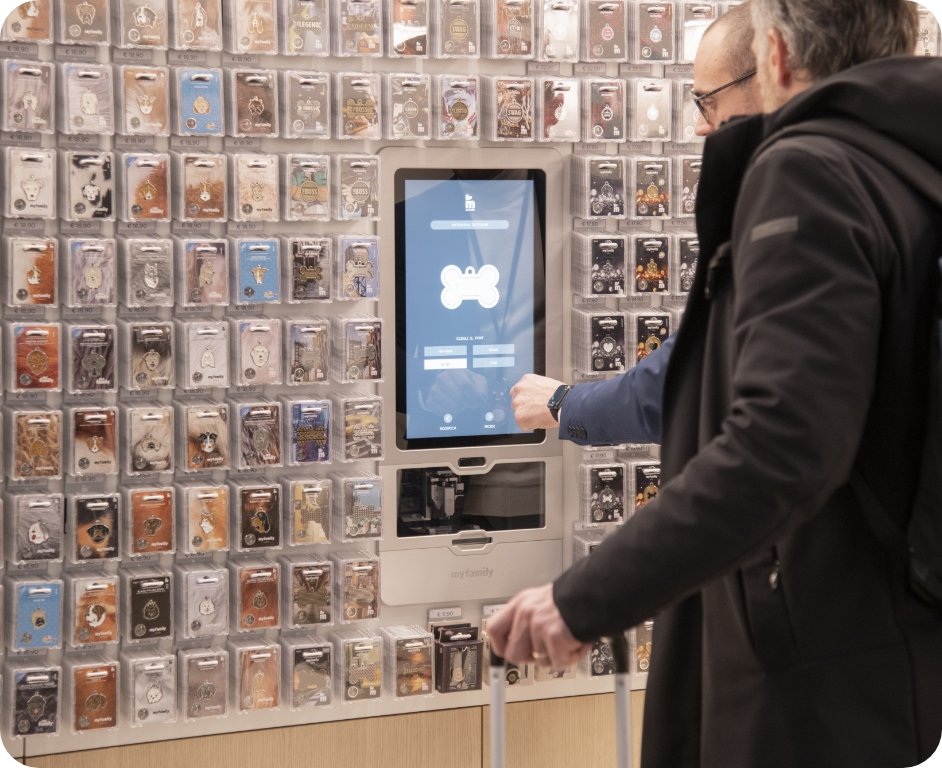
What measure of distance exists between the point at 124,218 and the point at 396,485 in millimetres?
1111

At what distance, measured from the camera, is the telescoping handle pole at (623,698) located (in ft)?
6.29

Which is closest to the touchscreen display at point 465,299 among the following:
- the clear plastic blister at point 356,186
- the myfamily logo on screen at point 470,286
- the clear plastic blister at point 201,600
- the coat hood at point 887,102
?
the myfamily logo on screen at point 470,286

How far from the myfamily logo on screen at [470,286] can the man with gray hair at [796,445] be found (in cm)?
196

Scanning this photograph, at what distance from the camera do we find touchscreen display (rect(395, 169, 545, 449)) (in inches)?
151

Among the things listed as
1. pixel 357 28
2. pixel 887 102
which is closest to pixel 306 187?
pixel 357 28

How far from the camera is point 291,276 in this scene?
364 centimetres

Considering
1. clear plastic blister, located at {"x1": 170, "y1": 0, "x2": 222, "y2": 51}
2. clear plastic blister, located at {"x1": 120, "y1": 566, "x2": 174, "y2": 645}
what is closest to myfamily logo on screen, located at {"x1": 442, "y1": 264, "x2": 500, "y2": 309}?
clear plastic blister, located at {"x1": 170, "y1": 0, "x2": 222, "y2": 51}

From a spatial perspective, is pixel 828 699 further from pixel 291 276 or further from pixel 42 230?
pixel 42 230

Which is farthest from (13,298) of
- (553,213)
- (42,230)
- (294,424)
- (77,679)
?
(553,213)

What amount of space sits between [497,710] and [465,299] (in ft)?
6.75

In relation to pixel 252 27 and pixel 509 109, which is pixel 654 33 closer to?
pixel 509 109

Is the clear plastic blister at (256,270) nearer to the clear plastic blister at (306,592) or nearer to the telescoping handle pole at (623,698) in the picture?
the clear plastic blister at (306,592)

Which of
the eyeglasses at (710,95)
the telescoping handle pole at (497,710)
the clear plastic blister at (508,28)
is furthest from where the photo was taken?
the clear plastic blister at (508,28)

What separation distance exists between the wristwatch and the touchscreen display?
0.94 m
